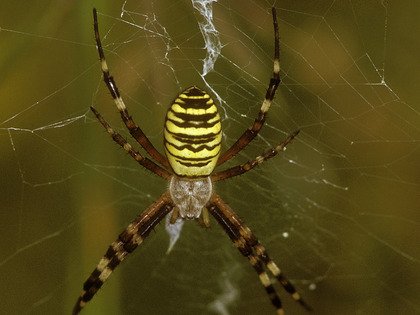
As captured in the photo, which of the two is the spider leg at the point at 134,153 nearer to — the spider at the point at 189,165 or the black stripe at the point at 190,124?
the spider at the point at 189,165

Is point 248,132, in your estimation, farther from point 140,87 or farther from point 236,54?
point 140,87

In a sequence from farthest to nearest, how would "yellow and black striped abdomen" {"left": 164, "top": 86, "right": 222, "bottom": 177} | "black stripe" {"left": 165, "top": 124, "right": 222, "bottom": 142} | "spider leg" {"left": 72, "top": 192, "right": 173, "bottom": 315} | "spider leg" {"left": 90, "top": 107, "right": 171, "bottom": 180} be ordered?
"spider leg" {"left": 72, "top": 192, "right": 173, "bottom": 315}, "spider leg" {"left": 90, "top": 107, "right": 171, "bottom": 180}, "black stripe" {"left": 165, "top": 124, "right": 222, "bottom": 142}, "yellow and black striped abdomen" {"left": 164, "top": 86, "right": 222, "bottom": 177}

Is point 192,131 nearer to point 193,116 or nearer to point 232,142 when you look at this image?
point 193,116

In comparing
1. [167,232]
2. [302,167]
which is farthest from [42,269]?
[302,167]

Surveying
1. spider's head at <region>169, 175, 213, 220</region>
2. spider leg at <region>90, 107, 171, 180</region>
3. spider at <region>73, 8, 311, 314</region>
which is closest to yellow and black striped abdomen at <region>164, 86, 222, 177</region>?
spider at <region>73, 8, 311, 314</region>

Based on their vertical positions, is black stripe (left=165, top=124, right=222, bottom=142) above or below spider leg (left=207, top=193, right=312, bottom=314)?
above

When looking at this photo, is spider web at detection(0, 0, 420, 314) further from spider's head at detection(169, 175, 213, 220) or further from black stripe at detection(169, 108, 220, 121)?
black stripe at detection(169, 108, 220, 121)

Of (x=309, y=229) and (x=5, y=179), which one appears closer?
(x=5, y=179)

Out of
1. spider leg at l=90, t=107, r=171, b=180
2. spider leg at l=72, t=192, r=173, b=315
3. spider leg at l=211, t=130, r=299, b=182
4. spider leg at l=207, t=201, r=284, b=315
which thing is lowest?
spider leg at l=207, t=201, r=284, b=315
